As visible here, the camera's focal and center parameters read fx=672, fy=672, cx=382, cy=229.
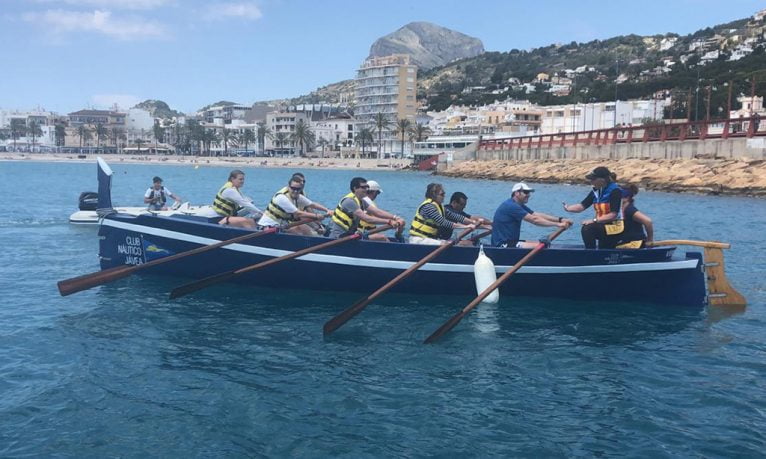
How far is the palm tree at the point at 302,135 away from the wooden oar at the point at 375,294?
144239 millimetres

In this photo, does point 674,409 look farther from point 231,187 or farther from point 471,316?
point 231,187

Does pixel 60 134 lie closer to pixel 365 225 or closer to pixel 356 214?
pixel 365 225

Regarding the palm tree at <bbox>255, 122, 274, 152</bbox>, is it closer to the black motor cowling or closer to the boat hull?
the black motor cowling

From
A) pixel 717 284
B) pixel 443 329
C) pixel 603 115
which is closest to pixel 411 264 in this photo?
pixel 443 329

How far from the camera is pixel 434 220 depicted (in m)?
12.8

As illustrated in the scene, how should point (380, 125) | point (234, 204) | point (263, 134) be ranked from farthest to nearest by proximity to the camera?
point (263, 134) → point (380, 125) → point (234, 204)

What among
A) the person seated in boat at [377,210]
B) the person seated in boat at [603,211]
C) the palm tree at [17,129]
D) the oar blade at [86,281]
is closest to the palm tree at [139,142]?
the palm tree at [17,129]

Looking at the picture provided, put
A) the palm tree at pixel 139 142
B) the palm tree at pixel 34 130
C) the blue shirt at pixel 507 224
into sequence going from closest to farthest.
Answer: the blue shirt at pixel 507 224 → the palm tree at pixel 139 142 → the palm tree at pixel 34 130

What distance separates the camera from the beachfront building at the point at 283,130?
16812cm

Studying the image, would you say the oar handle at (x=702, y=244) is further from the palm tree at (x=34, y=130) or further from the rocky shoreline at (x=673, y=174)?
the palm tree at (x=34, y=130)

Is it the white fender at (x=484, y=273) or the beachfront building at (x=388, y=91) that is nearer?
the white fender at (x=484, y=273)

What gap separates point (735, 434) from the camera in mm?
7141

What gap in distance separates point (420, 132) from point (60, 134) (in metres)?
100.0

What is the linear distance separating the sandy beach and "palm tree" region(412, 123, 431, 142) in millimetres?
13813
